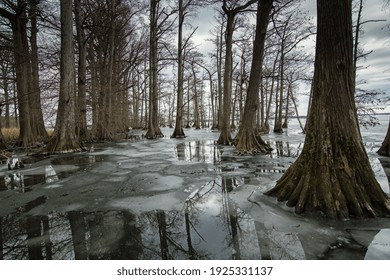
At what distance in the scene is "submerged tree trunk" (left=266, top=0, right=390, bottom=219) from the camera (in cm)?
284

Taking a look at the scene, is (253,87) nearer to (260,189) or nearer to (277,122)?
(260,189)

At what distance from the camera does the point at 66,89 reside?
9156 mm

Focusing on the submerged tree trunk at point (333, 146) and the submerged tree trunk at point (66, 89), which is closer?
the submerged tree trunk at point (333, 146)

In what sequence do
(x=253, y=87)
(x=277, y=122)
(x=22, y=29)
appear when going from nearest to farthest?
(x=253, y=87) < (x=22, y=29) < (x=277, y=122)

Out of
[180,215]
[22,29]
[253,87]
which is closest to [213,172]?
[180,215]

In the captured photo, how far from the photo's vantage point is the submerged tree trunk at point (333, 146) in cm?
284

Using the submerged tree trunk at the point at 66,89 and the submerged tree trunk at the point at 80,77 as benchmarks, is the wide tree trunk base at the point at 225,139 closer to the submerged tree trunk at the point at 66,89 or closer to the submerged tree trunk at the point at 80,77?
the submerged tree trunk at the point at 66,89

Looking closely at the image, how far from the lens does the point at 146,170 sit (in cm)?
557

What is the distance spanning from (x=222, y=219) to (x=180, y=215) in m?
0.54

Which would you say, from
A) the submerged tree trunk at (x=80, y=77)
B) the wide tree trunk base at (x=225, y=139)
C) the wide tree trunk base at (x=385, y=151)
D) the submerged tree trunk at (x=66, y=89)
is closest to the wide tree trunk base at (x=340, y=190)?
the wide tree trunk base at (x=385, y=151)

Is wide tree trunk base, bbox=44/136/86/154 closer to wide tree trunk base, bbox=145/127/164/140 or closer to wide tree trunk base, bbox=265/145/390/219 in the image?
wide tree trunk base, bbox=145/127/164/140

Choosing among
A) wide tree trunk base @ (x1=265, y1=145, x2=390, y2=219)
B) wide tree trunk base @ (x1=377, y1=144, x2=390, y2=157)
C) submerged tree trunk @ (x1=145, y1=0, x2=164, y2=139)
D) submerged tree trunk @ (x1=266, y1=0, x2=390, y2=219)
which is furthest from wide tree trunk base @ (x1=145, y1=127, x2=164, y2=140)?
wide tree trunk base @ (x1=265, y1=145, x2=390, y2=219)

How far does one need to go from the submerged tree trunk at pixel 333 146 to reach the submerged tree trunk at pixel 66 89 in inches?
345

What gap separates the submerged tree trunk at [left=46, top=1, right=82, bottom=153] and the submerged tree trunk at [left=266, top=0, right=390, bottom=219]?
8.77 meters
